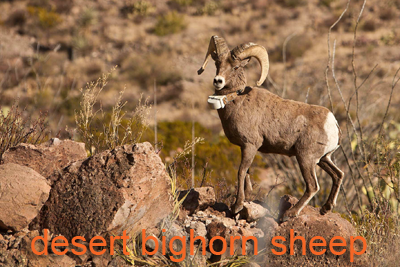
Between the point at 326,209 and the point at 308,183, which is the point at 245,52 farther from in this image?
the point at 326,209

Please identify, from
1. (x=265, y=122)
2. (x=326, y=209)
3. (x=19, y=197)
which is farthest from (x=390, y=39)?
(x=19, y=197)

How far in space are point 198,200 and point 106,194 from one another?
114 centimetres

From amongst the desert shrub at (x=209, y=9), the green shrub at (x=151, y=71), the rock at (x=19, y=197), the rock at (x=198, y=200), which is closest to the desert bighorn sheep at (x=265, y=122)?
the rock at (x=198, y=200)

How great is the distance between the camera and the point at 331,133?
4.09 metres

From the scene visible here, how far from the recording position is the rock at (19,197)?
3.65 metres

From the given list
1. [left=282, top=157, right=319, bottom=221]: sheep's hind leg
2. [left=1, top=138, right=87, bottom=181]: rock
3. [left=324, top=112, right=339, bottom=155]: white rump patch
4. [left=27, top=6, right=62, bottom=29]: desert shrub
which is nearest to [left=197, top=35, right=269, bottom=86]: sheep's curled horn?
[left=324, top=112, right=339, bottom=155]: white rump patch

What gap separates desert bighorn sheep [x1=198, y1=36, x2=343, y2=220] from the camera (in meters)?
4.05

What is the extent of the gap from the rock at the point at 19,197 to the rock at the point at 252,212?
1.97m

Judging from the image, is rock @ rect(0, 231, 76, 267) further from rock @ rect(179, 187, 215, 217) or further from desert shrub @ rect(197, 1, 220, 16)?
desert shrub @ rect(197, 1, 220, 16)

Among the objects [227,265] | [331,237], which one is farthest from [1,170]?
[331,237]

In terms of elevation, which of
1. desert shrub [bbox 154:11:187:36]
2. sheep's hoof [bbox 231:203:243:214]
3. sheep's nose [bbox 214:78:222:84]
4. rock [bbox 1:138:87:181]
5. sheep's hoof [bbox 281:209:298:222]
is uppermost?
sheep's nose [bbox 214:78:222:84]

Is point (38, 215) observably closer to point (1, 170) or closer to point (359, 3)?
point (1, 170)

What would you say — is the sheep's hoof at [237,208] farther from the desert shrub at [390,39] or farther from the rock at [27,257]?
the desert shrub at [390,39]

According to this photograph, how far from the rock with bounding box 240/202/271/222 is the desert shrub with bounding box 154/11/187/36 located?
24.1 meters
